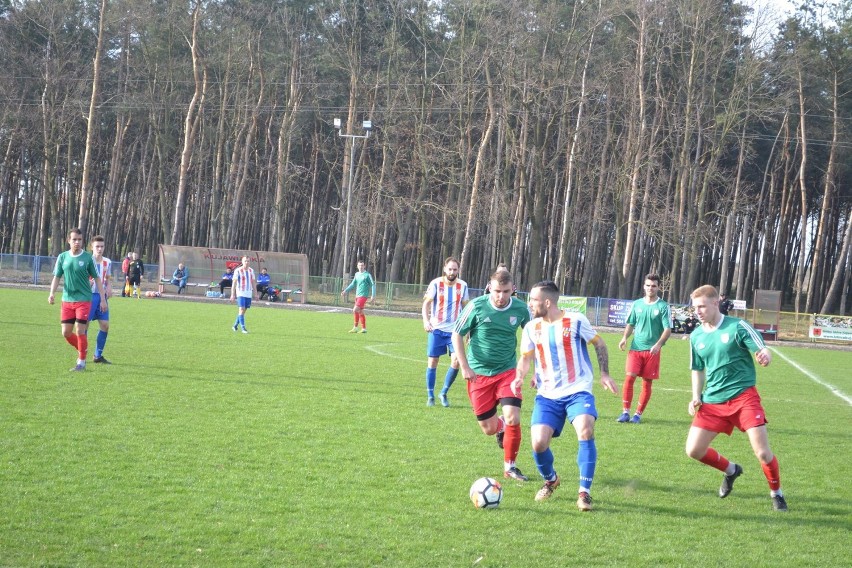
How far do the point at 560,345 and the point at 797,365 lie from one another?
1755cm

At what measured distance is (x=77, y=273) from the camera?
11.9 meters

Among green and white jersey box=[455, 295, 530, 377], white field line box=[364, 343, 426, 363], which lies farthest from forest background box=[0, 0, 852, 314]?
green and white jersey box=[455, 295, 530, 377]

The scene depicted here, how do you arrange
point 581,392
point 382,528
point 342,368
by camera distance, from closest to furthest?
1. point 382,528
2. point 581,392
3. point 342,368

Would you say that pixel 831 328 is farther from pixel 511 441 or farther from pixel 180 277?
pixel 511 441

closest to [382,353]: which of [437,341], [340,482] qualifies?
[437,341]

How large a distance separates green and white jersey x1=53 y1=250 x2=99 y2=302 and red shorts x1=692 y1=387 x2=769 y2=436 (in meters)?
8.39

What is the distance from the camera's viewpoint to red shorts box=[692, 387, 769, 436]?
22.0 ft

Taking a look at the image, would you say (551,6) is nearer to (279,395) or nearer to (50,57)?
(50,57)

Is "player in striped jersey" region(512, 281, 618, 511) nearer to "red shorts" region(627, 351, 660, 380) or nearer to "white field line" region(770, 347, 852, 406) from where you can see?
"red shorts" region(627, 351, 660, 380)

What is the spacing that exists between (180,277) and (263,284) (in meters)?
3.87

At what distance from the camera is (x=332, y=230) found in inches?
2331

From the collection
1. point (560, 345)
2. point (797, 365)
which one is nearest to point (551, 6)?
point (797, 365)

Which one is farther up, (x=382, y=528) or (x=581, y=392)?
(x=581, y=392)

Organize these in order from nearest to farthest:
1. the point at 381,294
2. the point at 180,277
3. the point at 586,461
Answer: the point at 586,461, the point at 180,277, the point at 381,294
